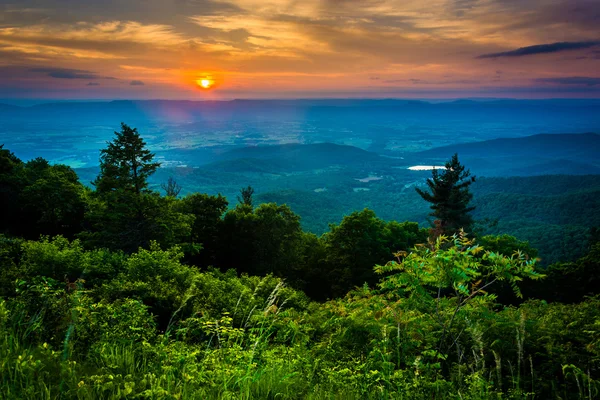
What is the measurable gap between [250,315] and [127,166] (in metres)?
25.6

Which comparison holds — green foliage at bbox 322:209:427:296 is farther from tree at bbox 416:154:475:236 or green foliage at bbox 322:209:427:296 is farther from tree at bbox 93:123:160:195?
tree at bbox 93:123:160:195

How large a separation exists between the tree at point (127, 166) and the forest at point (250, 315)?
0.11 metres

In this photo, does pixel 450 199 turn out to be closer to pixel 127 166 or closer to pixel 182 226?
pixel 182 226

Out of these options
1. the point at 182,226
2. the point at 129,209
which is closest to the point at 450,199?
the point at 182,226

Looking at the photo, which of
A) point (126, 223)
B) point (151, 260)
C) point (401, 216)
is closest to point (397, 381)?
point (151, 260)

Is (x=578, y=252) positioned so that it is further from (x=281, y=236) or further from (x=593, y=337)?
(x=593, y=337)

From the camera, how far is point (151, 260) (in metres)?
13.5

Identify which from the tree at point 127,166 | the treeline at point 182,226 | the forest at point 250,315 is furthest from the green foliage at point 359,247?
the tree at point 127,166

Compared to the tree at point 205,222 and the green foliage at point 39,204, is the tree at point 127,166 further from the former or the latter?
the tree at point 205,222

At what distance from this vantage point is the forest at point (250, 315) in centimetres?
400

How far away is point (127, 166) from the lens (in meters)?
27.9

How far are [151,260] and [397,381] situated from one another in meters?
11.5

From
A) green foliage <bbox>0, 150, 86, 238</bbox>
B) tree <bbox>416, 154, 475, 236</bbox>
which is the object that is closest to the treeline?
green foliage <bbox>0, 150, 86, 238</bbox>

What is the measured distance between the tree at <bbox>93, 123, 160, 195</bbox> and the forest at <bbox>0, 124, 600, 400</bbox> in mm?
114
